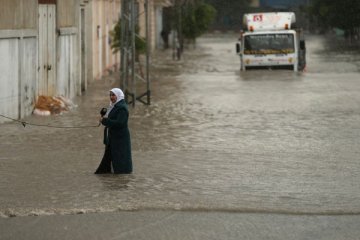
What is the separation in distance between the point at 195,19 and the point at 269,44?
3252 centimetres

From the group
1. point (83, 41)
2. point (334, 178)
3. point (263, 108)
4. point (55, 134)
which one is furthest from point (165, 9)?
point (334, 178)

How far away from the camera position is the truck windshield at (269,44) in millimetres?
40438

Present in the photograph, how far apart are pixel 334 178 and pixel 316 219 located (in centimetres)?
298

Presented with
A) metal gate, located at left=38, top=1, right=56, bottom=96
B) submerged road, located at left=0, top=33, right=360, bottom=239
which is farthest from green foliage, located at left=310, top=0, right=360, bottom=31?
metal gate, located at left=38, top=1, right=56, bottom=96

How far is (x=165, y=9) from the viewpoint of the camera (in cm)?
8181

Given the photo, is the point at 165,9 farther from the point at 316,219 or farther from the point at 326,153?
the point at 316,219

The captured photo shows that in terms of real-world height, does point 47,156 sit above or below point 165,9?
below

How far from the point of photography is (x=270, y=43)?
4056 cm

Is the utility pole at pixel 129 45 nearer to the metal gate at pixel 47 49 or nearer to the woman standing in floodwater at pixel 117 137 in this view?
the metal gate at pixel 47 49

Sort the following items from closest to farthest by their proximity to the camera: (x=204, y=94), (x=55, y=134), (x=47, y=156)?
(x=47, y=156) < (x=55, y=134) < (x=204, y=94)

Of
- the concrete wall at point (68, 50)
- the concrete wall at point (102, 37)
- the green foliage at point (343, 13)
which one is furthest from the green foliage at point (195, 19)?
the concrete wall at point (68, 50)

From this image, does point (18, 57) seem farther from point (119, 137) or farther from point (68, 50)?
point (119, 137)

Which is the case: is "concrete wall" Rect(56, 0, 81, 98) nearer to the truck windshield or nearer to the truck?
the truck

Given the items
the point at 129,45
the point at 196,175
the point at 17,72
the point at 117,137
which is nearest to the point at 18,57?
the point at 17,72
